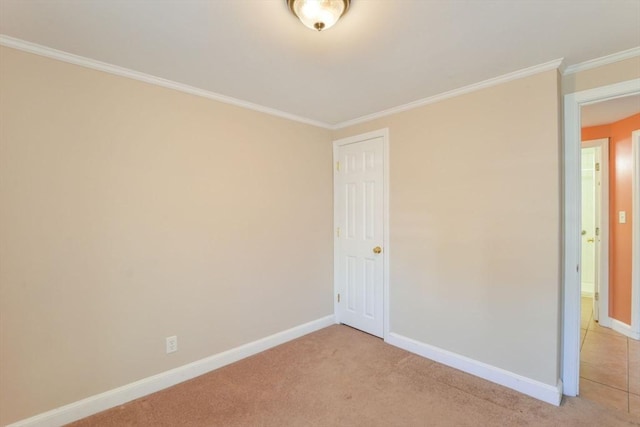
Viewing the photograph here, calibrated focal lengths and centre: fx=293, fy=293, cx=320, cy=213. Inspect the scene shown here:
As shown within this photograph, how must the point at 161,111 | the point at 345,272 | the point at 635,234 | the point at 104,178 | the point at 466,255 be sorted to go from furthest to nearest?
the point at 345,272
the point at 635,234
the point at 466,255
the point at 161,111
the point at 104,178

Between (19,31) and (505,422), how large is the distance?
368 cm

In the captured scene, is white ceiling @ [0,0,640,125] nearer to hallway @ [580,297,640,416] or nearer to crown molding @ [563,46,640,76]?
crown molding @ [563,46,640,76]

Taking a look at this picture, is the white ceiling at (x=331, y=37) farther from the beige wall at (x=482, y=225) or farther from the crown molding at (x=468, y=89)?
the beige wall at (x=482, y=225)

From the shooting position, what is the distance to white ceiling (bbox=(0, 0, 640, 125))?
146cm

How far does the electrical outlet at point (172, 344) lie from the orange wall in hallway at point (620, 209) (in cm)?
449

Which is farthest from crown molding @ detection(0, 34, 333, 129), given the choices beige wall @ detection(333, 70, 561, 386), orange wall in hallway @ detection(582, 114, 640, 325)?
orange wall in hallway @ detection(582, 114, 640, 325)

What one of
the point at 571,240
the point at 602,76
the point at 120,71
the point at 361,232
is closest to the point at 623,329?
the point at 571,240

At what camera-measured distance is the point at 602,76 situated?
2.01 metres

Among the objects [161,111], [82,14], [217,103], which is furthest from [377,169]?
[82,14]

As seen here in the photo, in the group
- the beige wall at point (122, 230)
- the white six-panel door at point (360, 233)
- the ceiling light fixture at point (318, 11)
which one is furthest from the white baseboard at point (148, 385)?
the ceiling light fixture at point (318, 11)

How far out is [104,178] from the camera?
6.60ft

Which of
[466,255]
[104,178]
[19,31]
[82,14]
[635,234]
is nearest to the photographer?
[82,14]

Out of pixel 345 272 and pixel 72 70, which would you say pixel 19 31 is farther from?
pixel 345 272

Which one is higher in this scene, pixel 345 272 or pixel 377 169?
pixel 377 169
